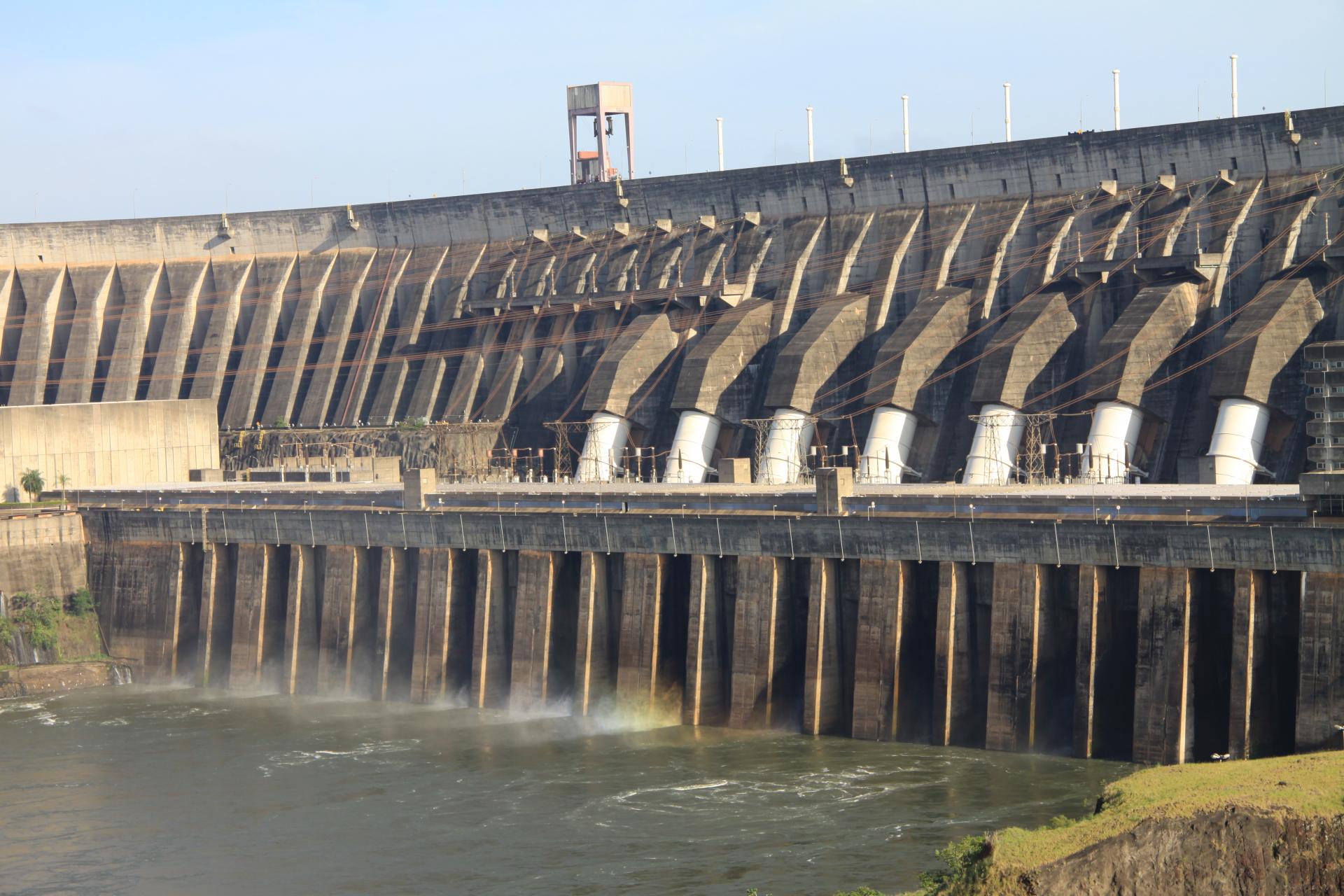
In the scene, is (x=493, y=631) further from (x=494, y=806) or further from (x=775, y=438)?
(x=775, y=438)

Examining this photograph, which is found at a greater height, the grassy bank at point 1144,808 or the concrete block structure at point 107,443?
the concrete block structure at point 107,443

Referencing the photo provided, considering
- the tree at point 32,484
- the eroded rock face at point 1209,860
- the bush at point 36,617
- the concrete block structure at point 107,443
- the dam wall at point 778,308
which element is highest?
the dam wall at point 778,308

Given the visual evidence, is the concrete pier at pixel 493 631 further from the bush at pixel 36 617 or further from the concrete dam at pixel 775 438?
the bush at pixel 36 617

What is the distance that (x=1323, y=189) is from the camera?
8094 cm

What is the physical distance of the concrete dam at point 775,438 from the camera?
53031 mm

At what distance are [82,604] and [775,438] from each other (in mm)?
31979

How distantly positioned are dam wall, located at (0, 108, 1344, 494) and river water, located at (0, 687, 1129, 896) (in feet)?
80.7

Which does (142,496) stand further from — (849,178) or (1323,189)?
(1323,189)

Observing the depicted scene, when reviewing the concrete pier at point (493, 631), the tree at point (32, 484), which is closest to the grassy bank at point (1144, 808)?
the concrete pier at point (493, 631)

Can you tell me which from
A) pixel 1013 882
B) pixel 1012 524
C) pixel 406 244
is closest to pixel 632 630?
pixel 1012 524

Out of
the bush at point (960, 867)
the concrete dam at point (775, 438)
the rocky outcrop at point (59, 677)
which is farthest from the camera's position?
the rocky outcrop at point (59, 677)

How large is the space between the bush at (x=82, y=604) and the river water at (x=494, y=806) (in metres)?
14.8

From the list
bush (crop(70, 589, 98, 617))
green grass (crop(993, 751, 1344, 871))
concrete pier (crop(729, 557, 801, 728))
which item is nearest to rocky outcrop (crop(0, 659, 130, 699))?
bush (crop(70, 589, 98, 617))

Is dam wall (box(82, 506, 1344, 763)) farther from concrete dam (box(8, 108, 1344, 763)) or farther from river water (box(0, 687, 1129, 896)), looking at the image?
river water (box(0, 687, 1129, 896))
